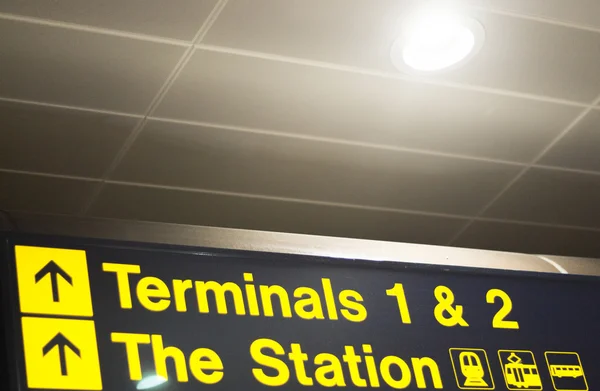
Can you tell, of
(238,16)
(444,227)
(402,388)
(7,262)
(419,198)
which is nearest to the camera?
(7,262)

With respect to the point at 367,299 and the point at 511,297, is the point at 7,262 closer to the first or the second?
the point at 367,299

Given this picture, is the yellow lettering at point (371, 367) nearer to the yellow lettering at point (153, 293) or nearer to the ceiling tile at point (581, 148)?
the yellow lettering at point (153, 293)

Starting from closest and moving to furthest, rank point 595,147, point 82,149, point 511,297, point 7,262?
point 7,262, point 511,297, point 82,149, point 595,147

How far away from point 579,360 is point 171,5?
1.29 metres

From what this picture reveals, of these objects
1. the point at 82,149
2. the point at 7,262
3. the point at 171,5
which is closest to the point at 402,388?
the point at 7,262

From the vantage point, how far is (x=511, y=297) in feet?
7.33

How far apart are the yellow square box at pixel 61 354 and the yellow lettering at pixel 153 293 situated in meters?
0.13

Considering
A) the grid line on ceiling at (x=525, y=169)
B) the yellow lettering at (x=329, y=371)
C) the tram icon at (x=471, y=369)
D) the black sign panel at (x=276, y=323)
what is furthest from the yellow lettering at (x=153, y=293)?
the grid line on ceiling at (x=525, y=169)

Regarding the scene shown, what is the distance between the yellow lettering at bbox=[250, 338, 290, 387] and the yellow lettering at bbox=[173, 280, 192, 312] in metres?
0.17

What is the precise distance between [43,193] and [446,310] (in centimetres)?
131

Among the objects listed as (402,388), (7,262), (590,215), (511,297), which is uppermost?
(590,215)

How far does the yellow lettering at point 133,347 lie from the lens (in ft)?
5.67

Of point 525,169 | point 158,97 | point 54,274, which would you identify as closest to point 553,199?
point 525,169

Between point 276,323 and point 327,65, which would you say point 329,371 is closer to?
point 276,323
